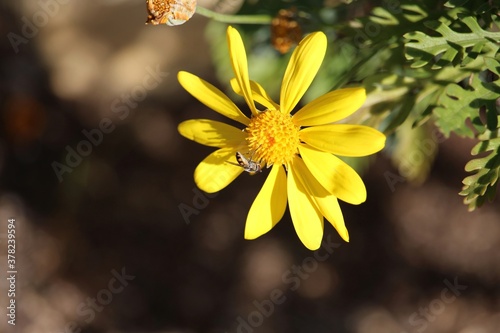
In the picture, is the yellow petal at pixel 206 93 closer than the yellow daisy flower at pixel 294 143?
No

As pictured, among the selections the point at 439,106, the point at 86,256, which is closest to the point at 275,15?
the point at 439,106

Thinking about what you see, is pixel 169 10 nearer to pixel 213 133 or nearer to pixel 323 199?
pixel 213 133

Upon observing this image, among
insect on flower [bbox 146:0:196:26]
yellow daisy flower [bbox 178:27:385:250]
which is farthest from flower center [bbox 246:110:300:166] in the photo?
insect on flower [bbox 146:0:196:26]

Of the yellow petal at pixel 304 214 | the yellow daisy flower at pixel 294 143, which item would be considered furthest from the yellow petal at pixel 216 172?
the yellow petal at pixel 304 214

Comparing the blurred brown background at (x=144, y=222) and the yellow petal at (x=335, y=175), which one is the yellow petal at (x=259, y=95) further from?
the blurred brown background at (x=144, y=222)

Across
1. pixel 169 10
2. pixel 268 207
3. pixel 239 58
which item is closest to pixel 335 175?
pixel 268 207

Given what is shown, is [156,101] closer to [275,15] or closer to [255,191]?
[255,191]

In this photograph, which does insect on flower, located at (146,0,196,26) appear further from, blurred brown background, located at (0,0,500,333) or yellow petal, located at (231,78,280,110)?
blurred brown background, located at (0,0,500,333)
